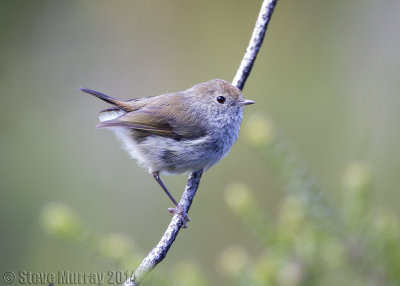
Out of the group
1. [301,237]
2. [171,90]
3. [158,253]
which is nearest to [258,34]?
[301,237]

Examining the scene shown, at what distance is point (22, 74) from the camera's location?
6516mm

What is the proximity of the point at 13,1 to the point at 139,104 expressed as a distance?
3.88 metres

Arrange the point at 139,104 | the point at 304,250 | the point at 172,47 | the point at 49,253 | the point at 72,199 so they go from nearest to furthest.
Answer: the point at 304,250, the point at 139,104, the point at 49,253, the point at 72,199, the point at 172,47

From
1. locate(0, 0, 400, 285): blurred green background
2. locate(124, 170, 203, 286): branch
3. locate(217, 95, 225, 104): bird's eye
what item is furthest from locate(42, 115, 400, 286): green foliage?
locate(0, 0, 400, 285): blurred green background

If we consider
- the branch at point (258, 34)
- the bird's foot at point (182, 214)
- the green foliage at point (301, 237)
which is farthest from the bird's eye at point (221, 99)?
the green foliage at point (301, 237)

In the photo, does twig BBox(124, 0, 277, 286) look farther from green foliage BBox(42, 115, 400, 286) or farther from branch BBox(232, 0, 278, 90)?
green foliage BBox(42, 115, 400, 286)

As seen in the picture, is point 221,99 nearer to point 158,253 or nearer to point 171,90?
point 158,253

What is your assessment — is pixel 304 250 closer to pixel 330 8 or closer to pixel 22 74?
pixel 330 8

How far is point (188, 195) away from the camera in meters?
3.16

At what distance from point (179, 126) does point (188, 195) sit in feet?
2.03

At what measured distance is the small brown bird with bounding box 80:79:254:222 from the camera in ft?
11.1


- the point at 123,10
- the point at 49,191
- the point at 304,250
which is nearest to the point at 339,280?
the point at 304,250

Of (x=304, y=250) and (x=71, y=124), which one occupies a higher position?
(x=304, y=250)

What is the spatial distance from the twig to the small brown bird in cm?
17
